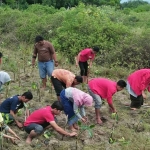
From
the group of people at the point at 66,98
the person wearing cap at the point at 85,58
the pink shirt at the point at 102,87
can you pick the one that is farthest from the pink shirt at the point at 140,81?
the person wearing cap at the point at 85,58

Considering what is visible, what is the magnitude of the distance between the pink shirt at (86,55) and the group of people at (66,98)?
917 millimetres

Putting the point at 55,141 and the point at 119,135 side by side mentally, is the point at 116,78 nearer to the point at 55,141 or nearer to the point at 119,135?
the point at 119,135

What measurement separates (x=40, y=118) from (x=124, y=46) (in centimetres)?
636

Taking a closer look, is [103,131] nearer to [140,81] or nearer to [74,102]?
[74,102]

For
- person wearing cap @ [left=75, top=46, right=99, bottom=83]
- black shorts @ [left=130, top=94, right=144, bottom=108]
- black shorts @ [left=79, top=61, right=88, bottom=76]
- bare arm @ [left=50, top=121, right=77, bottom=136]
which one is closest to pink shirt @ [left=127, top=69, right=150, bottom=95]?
black shorts @ [left=130, top=94, right=144, bottom=108]

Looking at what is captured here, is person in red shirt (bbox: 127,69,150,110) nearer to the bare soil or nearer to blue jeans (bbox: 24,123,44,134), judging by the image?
the bare soil

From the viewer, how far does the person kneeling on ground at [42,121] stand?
5.26 m

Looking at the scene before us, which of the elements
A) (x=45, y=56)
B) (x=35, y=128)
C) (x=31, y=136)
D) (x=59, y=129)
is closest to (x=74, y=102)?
(x=59, y=129)

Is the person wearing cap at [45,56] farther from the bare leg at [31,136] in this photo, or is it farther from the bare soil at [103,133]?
the bare leg at [31,136]

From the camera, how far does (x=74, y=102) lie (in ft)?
18.3

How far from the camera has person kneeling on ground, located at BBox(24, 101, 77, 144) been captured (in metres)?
5.26

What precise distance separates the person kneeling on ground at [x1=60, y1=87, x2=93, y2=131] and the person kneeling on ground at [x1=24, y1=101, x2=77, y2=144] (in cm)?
34

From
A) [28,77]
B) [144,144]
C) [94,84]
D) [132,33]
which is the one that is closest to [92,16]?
[132,33]

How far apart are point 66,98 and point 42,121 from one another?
0.64 m
